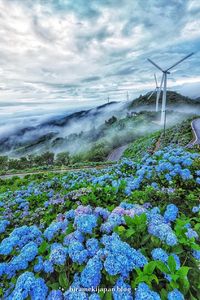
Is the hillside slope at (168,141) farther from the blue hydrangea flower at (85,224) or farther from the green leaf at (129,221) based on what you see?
the blue hydrangea flower at (85,224)

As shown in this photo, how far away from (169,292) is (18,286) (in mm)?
1292

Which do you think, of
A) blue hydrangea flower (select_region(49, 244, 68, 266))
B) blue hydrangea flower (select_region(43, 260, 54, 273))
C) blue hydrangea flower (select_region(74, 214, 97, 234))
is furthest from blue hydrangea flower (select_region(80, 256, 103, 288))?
blue hydrangea flower (select_region(74, 214, 97, 234))

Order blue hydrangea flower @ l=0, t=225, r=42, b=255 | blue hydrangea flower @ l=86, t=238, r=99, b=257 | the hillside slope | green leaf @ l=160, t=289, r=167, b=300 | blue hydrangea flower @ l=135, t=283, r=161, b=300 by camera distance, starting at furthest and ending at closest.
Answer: the hillside slope, blue hydrangea flower @ l=0, t=225, r=42, b=255, blue hydrangea flower @ l=86, t=238, r=99, b=257, green leaf @ l=160, t=289, r=167, b=300, blue hydrangea flower @ l=135, t=283, r=161, b=300

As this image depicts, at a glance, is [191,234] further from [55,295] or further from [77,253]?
[55,295]

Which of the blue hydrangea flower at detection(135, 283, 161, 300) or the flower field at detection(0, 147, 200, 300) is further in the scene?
the flower field at detection(0, 147, 200, 300)

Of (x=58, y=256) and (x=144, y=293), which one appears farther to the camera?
(x=58, y=256)

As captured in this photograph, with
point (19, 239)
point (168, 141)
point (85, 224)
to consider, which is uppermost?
point (85, 224)

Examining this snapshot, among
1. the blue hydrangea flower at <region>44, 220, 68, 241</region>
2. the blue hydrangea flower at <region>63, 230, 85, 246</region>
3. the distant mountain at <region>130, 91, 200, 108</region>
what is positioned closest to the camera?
the blue hydrangea flower at <region>63, 230, 85, 246</region>

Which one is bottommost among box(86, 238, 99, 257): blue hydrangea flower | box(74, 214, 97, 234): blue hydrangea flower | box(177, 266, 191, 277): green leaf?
box(177, 266, 191, 277): green leaf

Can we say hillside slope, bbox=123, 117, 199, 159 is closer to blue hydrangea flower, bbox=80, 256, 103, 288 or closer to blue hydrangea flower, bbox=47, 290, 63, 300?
blue hydrangea flower, bbox=80, 256, 103, 288

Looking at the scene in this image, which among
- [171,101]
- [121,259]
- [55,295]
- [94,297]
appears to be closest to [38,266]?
[55,295]

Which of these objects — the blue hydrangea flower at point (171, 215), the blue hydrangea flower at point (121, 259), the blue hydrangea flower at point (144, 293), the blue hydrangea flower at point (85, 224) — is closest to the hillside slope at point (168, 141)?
the blue hydrangea flower at point (171, 215)

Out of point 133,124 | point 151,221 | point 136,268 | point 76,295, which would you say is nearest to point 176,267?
point 136,268

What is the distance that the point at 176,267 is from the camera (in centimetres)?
176
